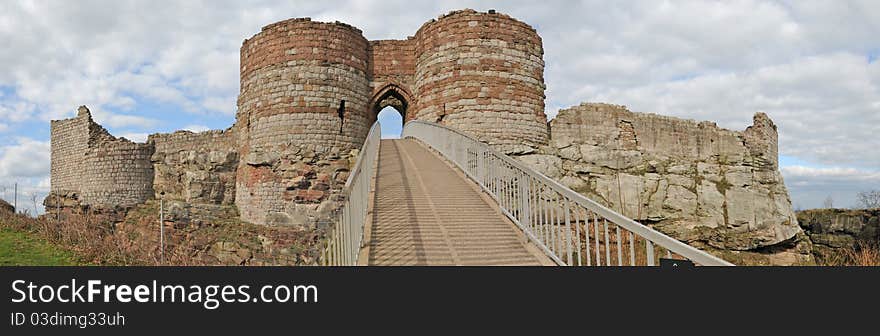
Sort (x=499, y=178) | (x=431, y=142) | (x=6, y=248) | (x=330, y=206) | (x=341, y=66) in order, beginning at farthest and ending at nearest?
(x=341, y=66)
(x=330, y=206)
(x=431, y=142)
(x=6, y=248)
(x=499, y=178)

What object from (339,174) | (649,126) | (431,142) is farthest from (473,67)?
(649,126)

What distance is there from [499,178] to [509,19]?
39.5ft

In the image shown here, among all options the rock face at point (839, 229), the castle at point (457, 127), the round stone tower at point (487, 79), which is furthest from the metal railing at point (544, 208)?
the rock face at point (839, 229)

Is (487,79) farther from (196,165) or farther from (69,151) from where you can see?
(69,151)

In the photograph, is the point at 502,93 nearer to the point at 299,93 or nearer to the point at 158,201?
the point at 299,93

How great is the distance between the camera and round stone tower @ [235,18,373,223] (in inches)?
770

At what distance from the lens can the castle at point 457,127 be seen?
18.9m

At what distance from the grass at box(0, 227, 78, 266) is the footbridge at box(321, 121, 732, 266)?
7816mm

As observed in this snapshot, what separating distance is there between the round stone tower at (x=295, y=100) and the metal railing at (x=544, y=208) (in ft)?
20.7

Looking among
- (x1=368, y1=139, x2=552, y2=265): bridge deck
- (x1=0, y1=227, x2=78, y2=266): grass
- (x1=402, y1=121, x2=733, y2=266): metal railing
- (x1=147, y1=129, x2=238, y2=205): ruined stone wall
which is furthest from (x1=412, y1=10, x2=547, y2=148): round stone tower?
(x1=0, y1=227, x2=78, y2=266): grass

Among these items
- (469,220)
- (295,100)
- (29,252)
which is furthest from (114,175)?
(469,220)

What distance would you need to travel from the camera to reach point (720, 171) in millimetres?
21828

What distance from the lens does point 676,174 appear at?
2084 cm

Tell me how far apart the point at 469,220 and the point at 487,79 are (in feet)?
37.8
